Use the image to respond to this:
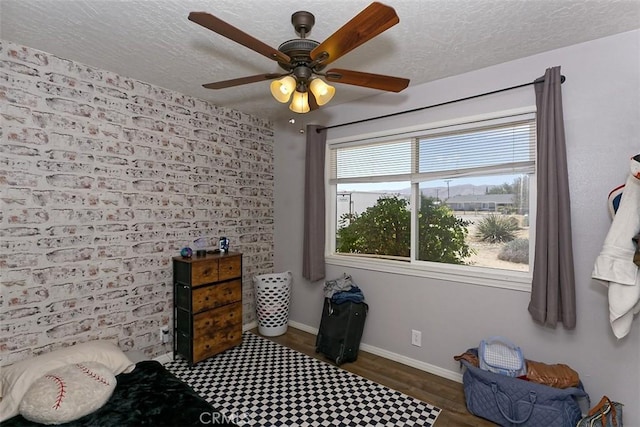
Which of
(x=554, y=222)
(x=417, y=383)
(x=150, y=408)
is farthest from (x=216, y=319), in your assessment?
(x=554, y=222)

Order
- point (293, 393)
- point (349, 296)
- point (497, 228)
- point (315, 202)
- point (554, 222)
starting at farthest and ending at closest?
point (315, 202)
point (349, 296)
point (497, 228)
point (293, 393)
point (554, 222)

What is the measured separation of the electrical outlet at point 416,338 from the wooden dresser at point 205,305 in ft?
5.49

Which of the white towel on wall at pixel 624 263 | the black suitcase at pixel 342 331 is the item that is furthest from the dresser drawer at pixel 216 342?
the white towel on wall at pixel 624 263

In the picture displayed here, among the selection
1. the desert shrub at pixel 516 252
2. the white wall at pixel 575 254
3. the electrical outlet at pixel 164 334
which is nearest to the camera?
the white wall at pixel 575 254

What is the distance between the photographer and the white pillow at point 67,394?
5.14 feet

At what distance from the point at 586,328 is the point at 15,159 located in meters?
3.96

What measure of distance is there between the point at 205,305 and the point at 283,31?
2281 millimetres

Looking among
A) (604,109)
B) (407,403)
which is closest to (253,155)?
(407,403)

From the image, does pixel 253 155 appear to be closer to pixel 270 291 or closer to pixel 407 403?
pixel 270 291

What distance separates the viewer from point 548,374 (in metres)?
1.97

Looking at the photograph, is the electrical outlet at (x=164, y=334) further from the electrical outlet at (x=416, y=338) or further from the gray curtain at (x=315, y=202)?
the electrical outlet at (x=416, y=338)

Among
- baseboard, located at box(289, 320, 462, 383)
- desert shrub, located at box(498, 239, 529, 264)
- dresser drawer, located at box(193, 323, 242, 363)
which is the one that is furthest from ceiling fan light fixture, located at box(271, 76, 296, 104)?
baseboard, located at box(289, 320, 462, 383)

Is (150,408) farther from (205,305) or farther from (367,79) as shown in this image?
(367,79)

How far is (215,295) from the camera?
280 cm
